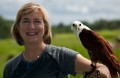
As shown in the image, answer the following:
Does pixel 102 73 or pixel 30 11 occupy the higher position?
pixel 30 11

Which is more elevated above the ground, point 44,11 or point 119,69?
point 44,11

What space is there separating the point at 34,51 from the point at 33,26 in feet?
1.22

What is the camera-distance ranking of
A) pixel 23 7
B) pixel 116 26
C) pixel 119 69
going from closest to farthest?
pixel 119 69
pixel 23 7
pixel 116 26

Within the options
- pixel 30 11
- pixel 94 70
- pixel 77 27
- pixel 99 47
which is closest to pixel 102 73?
pixel 94 70

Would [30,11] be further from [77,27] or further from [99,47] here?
[99,47]

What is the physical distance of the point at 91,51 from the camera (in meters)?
4.38

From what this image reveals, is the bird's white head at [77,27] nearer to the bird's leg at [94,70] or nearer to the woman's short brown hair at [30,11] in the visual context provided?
the bird's leg at [94,70]

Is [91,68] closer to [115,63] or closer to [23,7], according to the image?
[115,63]

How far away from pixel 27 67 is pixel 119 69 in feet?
3.94

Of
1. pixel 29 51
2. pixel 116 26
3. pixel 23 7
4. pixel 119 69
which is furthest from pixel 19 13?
pixel 116 26

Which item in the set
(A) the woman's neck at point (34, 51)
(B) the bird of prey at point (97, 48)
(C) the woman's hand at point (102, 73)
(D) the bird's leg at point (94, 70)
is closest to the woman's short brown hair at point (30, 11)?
(A) the woman's neck at point (34, 51)

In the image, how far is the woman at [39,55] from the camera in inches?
181

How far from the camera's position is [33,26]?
15.0ft

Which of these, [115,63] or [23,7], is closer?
[115,63]
